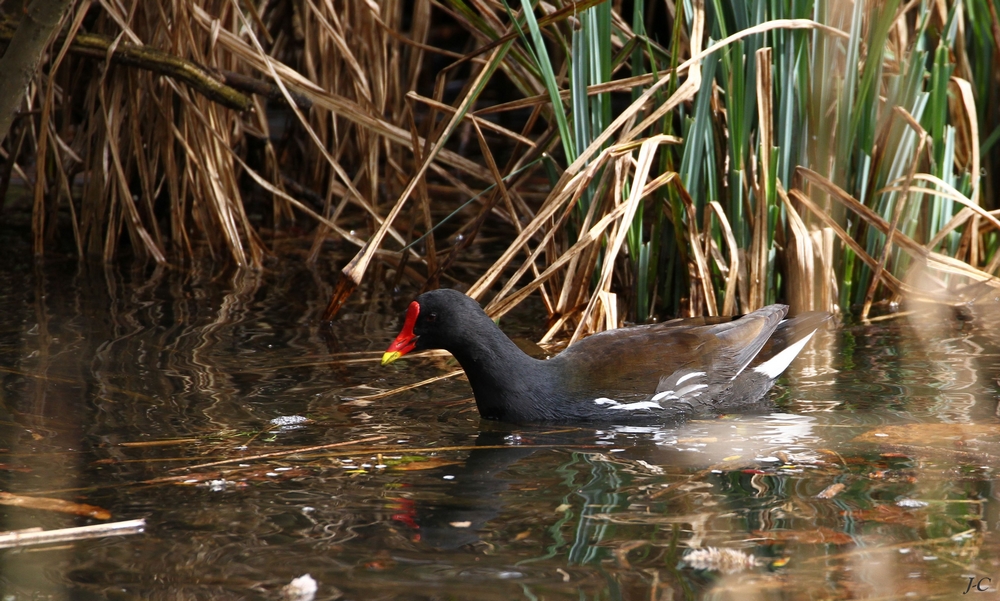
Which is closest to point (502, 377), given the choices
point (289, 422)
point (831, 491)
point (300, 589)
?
point (289, 422)

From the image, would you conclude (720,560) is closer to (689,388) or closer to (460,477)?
(460,477)

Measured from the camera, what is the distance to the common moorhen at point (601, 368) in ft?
11.7

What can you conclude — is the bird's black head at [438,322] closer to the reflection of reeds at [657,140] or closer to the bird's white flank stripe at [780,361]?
the reflection of reeds at [657,140]

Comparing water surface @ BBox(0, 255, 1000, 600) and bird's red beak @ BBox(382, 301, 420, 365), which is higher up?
bird's red beak @ BBox(382, 301, 420, 365)

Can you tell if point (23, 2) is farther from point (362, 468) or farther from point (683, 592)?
point (683, 592)

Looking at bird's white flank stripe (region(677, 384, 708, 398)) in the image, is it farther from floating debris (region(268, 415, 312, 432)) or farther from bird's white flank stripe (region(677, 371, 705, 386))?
floating debris (region(268, 415, 312, 432))

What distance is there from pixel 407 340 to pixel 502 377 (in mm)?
354

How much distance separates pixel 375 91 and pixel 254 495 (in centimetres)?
315

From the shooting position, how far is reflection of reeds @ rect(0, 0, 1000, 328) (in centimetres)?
423

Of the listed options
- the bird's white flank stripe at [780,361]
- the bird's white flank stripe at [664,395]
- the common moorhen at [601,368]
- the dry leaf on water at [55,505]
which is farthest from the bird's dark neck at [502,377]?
the dry leaf on water at [55,505]

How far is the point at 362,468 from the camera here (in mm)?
3059

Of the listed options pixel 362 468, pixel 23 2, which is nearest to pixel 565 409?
pixel 362 468

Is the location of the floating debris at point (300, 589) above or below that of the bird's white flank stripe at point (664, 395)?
below

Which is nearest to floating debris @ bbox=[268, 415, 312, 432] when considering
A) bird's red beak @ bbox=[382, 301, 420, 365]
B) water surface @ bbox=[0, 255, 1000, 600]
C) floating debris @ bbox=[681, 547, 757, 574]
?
water surface @ bbox=[0, 255, 1000, 600]
